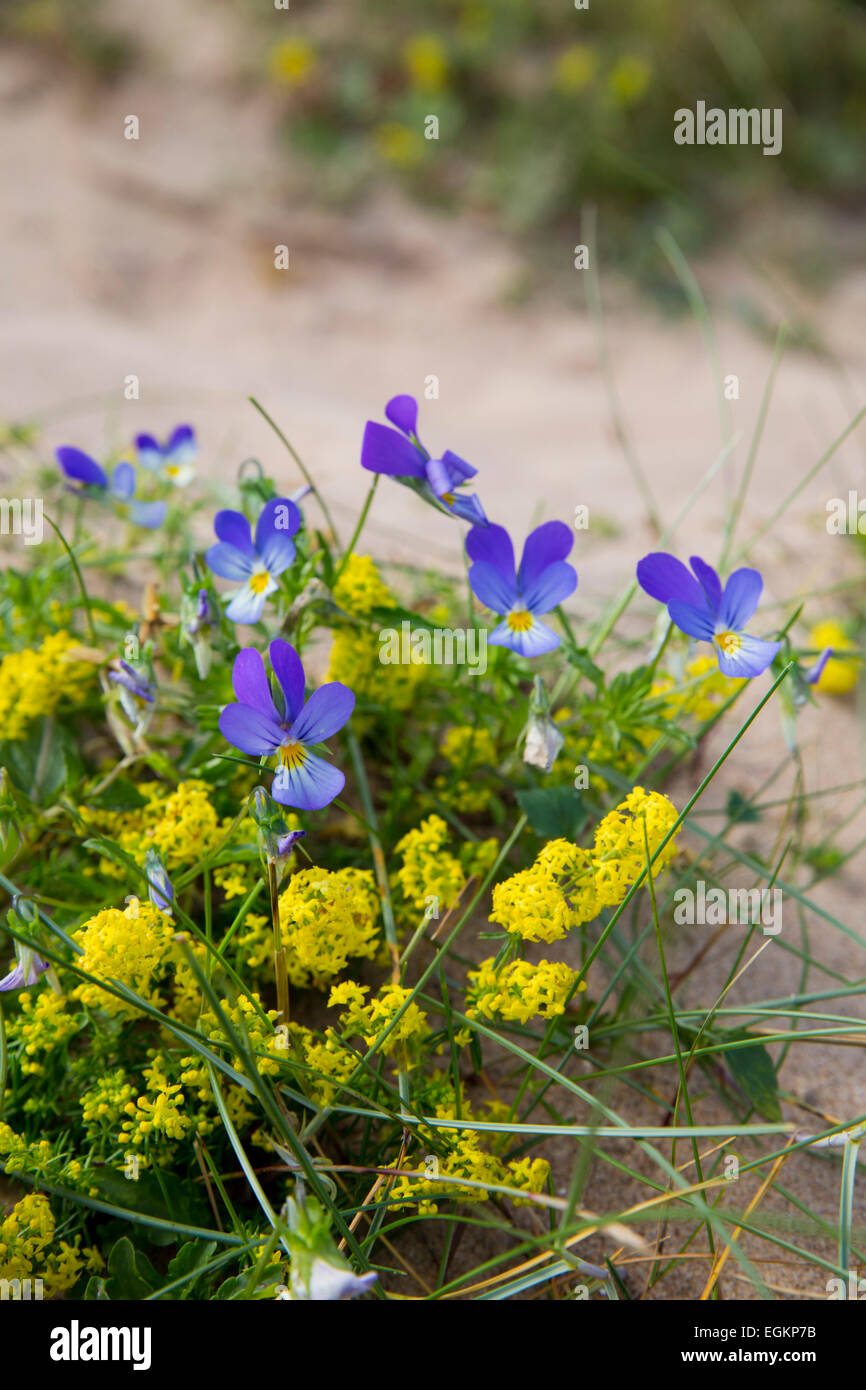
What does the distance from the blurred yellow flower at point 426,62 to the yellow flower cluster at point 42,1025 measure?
3707mm

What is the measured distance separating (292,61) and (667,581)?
3527 mm

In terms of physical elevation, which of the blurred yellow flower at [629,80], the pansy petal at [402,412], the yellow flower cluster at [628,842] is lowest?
the yellow flower cluster at [628,842]

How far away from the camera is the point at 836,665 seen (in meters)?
1.91

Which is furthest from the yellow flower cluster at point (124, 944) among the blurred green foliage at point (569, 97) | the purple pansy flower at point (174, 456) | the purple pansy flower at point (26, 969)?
the blurred green foliage at point (569, 97)

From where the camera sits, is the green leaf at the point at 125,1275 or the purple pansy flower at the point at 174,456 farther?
the purple pansy flower at the point at 174,456

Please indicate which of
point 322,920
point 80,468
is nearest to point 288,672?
point 322,920

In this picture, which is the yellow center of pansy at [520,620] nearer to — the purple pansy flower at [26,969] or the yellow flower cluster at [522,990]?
the yellow flower cluster at [522,990]

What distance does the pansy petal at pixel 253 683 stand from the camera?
935 mm

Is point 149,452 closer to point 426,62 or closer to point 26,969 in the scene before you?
point 26,969

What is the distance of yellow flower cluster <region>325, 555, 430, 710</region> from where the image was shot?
4.17ft

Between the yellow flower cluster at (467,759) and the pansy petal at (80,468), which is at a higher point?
the pansy petal at (80,468)

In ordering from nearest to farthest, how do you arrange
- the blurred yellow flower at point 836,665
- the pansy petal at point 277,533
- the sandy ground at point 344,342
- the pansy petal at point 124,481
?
the pansy petal at point 277,533 → the pansy petal at point 124,481 → the blurred yellow flower at point 836,665 → the sandy ground at point 344,342

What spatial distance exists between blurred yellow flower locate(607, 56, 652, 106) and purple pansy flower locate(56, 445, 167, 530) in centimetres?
290
